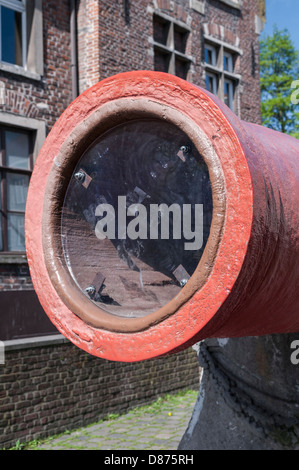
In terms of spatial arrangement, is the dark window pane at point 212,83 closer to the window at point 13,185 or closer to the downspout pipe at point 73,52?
the downspout pipe at point 73,52

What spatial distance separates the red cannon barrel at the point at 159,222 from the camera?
1.75 m

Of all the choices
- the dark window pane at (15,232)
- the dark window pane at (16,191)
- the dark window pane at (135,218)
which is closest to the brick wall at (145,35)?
the dark window pane at (16,191)

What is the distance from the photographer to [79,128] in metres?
2.13

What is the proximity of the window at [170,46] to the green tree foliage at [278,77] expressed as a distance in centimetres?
1340

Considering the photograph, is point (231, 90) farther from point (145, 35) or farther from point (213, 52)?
point (145, 35)

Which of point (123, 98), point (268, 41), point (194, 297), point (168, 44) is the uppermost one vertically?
point (268, 41)

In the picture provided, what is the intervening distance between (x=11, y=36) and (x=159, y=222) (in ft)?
24.8

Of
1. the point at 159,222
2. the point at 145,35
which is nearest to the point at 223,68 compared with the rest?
the point at 145,35

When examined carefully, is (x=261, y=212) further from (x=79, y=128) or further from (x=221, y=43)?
(x=221, y=43)

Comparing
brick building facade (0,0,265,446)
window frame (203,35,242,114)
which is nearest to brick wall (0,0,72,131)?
brick building facade (0,0,265,446)

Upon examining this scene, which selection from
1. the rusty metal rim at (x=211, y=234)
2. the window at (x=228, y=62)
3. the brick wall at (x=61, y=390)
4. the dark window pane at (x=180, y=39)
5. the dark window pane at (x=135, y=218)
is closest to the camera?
the rusty metal rim at (x=211, y=234)

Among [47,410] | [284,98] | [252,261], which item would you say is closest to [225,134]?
[252,261]

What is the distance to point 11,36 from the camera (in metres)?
8.96

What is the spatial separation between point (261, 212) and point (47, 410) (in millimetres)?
5315
